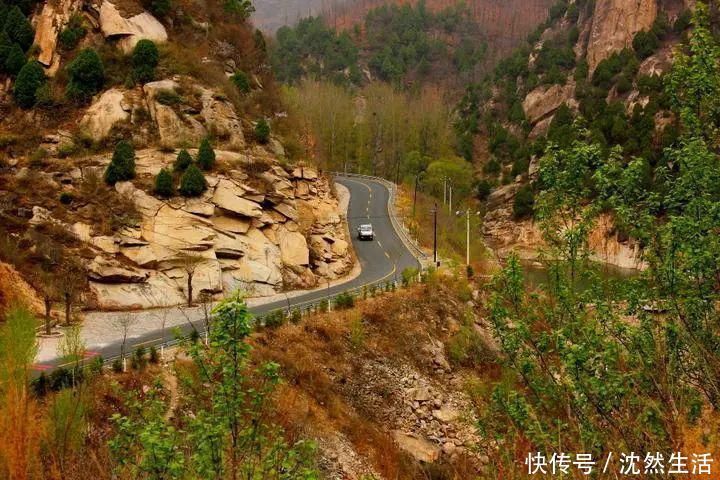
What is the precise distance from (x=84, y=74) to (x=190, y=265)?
13.2m

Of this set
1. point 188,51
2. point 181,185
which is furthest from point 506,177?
point 181,185

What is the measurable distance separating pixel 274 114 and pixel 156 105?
32.8 ft

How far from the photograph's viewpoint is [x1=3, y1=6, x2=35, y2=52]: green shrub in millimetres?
33156

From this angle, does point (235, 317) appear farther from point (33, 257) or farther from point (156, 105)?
point (156, 105)

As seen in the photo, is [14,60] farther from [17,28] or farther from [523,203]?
[523,203]

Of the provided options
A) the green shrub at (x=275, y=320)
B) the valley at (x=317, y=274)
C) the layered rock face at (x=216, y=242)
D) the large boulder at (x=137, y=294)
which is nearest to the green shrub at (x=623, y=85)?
the valley at (x=317, y=274)

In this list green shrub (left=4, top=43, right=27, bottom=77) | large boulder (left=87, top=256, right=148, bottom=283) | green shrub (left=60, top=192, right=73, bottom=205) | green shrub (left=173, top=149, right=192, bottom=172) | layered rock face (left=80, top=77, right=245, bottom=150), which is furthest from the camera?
green shrub (left=4, top=43, right=27, bottom=77)

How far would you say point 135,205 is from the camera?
91.4ft

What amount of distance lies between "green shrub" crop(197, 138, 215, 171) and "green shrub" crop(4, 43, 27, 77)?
36.0 ft

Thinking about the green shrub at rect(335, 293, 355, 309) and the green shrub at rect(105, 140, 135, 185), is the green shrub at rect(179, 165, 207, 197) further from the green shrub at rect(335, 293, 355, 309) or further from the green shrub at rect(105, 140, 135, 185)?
the green shrub at rect(335, 293, 355, 309)

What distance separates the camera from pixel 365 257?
3844 cm

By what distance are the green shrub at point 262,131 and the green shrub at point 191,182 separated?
6.97 m

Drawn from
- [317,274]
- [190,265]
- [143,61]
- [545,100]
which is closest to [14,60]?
[143,61]

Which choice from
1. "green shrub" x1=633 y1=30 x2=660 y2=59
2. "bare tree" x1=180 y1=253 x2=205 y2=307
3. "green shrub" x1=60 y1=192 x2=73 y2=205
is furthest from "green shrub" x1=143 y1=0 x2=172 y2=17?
"green shrub" x1=633 y1=30 x2=660 y2=59
